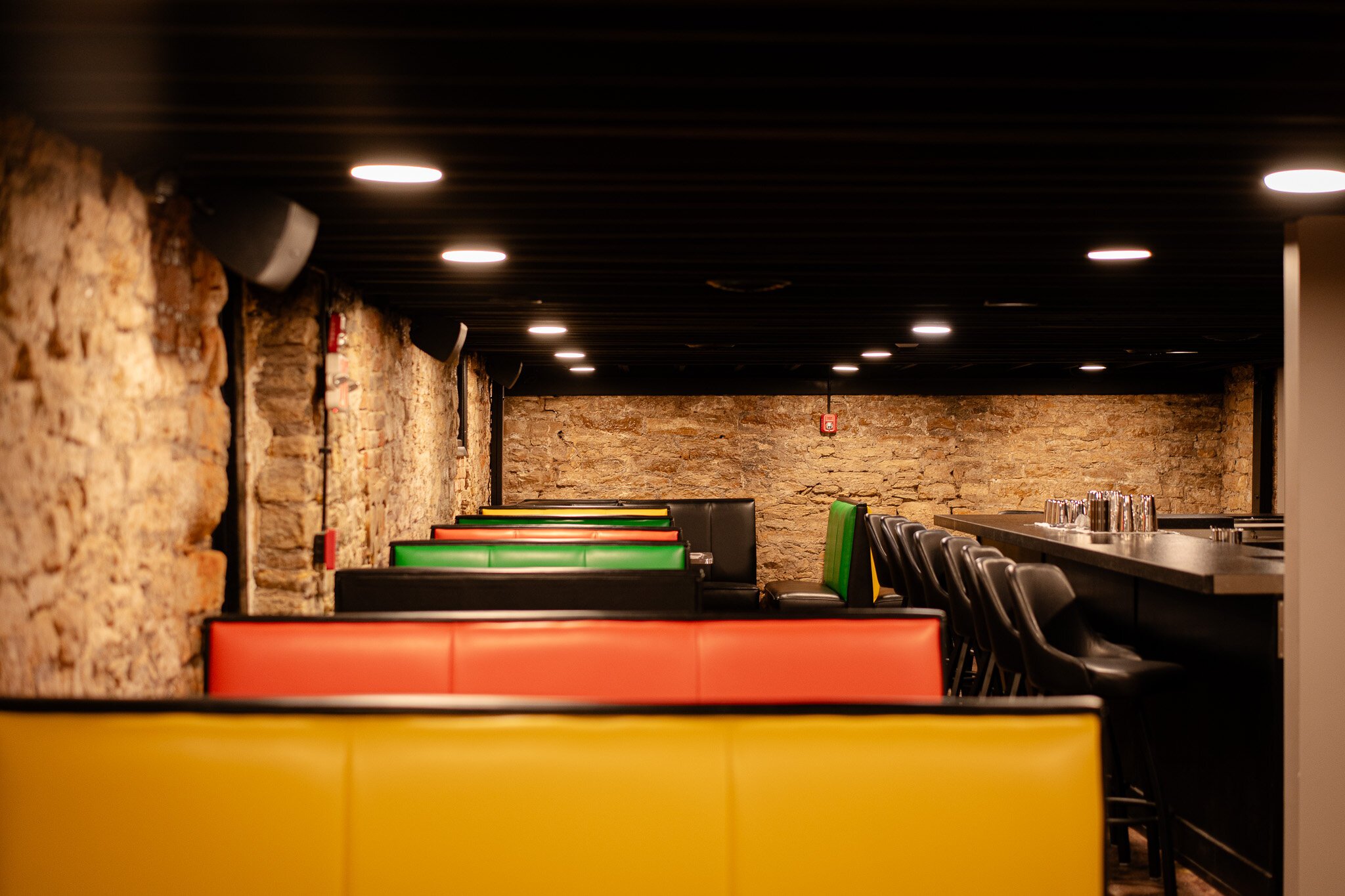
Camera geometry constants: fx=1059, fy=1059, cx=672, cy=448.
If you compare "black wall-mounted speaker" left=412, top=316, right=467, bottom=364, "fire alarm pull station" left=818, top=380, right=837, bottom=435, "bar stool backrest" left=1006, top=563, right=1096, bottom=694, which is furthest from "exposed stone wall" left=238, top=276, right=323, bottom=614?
"fire alarm pull station" left=818, top=380, right=837, bottom=435

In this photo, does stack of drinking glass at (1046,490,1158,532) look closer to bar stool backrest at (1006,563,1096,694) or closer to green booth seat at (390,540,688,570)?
bar stool backrest at (1006,563,1096,694)

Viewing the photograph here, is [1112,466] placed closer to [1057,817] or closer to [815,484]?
[815,484]

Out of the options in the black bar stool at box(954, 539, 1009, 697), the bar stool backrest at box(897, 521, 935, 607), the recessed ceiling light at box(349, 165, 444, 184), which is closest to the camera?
the recessed ceiling light at box(349, 165, 444, 184)

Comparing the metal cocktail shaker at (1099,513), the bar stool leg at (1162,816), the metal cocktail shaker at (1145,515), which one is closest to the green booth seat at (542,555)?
the bar stool leg at (1162,816)

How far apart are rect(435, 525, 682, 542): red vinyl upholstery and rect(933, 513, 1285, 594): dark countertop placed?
1556 mm

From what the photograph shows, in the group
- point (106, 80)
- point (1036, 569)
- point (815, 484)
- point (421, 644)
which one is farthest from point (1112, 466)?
point (106, 80)

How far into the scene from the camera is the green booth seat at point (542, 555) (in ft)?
13.3

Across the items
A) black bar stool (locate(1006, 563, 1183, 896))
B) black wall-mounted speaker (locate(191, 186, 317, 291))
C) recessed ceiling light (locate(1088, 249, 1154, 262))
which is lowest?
black bar stool (locate(1006, 563, 1183, 896))

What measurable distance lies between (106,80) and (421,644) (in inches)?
53.6

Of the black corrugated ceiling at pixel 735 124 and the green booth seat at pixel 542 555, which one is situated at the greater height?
the black corrugated ceiling at pixel 735 124

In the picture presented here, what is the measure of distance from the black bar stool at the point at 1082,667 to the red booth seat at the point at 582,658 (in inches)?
25.5

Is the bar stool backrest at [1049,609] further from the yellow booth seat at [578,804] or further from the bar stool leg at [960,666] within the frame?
the yellow booth seat at [578,804]

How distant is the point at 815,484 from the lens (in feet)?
31.0

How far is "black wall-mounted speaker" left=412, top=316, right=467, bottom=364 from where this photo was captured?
5.36 m
